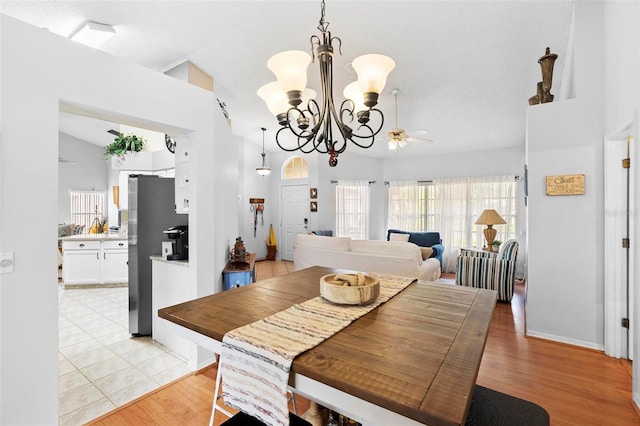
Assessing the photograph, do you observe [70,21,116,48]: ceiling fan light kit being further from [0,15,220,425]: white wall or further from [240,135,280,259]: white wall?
[240,135,280,259]: white wall

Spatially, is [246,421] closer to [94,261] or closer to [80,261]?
[94,261]

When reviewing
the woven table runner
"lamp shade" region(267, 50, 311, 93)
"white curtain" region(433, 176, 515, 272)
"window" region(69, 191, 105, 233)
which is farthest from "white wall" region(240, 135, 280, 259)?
the woven table runner

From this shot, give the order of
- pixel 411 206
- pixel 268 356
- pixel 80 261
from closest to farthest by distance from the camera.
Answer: pixel 268 356 → pixel 80 261 → pixel 411 206

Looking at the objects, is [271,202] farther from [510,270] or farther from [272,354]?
[272,354]

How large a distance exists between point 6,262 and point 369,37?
3.18 metres

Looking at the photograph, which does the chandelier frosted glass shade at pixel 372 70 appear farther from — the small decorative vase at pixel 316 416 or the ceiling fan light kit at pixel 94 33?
the ceiling fan light kit at pixel 94 33

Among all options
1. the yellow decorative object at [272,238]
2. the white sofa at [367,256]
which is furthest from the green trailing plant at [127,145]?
the yellow decorative object at [272,238]

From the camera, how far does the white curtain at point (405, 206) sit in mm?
7004

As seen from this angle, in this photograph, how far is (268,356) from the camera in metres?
0.91

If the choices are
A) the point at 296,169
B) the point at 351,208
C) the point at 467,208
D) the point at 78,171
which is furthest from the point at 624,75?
the point at 78,171

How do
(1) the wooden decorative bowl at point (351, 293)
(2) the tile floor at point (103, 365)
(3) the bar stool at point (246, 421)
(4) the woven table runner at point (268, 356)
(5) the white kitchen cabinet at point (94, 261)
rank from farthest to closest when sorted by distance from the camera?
(5) the white kitchen cabinet at point (94, 261) < (2) the tile floor at point (103, 365) < (1) the wooden decorative bowl at point (351, 293) < (3) the bar stool at point (246, 421) < (4) the woven table runner at point (268, 356)

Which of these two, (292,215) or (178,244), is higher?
(292,215)

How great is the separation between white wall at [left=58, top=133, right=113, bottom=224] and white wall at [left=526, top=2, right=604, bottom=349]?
912cm

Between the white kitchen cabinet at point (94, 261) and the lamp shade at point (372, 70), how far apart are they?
4.90m
